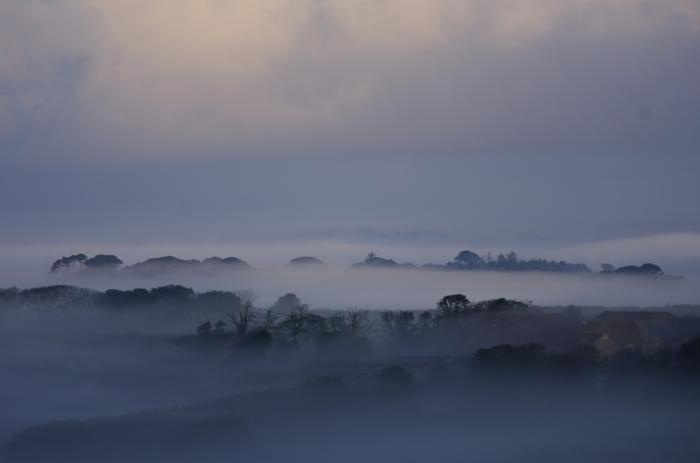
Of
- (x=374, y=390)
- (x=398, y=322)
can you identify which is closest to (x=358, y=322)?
(x=398, y=322)

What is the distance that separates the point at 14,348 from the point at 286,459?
5572cm

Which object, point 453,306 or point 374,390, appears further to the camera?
point 453,306

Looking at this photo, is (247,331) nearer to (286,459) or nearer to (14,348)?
(14,348)

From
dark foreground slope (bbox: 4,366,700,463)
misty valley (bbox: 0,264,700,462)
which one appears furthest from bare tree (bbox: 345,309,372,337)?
dark foreground slope (bbox: 4,366,700,463)

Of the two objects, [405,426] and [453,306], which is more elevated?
[453,306]

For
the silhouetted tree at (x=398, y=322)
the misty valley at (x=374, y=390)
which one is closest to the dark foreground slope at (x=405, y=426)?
the misty valley at (x=374, y=390)

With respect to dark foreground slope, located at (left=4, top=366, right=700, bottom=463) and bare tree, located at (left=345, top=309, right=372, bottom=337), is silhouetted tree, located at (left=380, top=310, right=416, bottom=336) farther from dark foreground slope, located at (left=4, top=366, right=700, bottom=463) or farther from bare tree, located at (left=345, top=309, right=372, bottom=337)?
dark foreground slope, located at (left=4, top=366, right=700, bottom=463)

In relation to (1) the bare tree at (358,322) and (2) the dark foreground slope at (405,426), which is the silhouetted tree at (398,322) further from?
(2) the dark foreground slope at (405,426)

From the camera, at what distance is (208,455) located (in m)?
80.7

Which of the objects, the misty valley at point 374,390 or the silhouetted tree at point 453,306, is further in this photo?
the silhouetted tree at point 453,306

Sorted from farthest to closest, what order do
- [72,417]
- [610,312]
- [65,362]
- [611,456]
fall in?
[65,362], [610,312], [72,417], [611,456]

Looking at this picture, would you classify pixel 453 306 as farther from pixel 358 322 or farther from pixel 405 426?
pixel 405 426

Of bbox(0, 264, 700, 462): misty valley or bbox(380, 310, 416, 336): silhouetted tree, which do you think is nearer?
bbox(0, 264, 700, 462): misty valley

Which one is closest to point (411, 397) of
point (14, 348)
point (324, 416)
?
point (324, 416)
